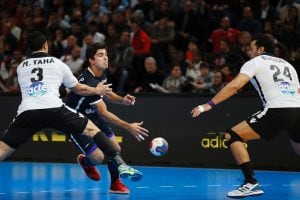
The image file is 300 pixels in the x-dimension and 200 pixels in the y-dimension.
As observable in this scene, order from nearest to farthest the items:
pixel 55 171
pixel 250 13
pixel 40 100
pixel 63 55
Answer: pixel 40 100, pixel 55 171, pixel 250 13, pixel 63 55

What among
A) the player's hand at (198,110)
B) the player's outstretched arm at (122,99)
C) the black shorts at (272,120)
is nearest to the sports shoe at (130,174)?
the player's outstretched arm at (122,99)

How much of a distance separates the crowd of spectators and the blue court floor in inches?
104

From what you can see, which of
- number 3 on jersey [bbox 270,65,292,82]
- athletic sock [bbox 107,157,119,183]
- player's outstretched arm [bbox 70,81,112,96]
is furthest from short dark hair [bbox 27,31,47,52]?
number 3 on jersey [bbox 270,65,292,82]

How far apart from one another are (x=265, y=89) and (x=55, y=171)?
19.2 feet

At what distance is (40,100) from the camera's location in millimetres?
9414

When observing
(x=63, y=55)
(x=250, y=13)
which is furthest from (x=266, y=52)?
(x=63, y=55)

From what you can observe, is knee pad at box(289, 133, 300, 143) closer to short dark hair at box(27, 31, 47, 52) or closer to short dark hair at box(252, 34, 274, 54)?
short dark hair at box(252, 34, 274, 54)

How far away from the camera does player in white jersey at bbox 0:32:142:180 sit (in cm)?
941

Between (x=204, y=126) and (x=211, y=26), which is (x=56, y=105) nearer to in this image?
(x=204, y=126)

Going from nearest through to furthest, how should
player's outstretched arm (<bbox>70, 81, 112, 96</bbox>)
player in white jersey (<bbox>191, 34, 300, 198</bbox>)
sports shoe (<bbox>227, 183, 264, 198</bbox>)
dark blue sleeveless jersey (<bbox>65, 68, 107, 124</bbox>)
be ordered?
player's outstretched arm (<bbox>70, 81, 112, 96</bbox>) < sports shoe (<bbox>227, 183, 264, 198</bbox>) < player in white jersey (<bbox>191, 34, 300, 198</bbox>) < dark blue sleeveless jersey (<bbox>65, 68, 107, 124</bbox>)

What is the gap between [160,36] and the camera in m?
18.8

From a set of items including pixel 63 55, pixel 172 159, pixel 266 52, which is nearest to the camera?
pixel 266 52

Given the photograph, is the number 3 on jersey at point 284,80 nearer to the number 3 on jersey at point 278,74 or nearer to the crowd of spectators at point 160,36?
the number 3 on jersey at point 278,74

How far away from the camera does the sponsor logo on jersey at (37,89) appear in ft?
30.9
